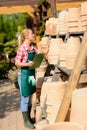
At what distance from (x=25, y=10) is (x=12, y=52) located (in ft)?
4.27

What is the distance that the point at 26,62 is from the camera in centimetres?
483

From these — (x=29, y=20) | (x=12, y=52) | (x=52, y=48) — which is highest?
Result: (x=52, y=48)

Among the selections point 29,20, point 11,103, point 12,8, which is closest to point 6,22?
point 29,20

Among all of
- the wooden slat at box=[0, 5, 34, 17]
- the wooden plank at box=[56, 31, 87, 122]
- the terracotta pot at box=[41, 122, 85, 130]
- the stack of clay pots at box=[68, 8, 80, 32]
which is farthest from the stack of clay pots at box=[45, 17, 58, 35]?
the wooden slat at box=[0, 5, 34, 17]

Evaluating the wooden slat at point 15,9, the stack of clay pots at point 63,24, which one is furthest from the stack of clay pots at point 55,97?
the wooden slat at point 15,9

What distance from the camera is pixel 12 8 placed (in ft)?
32.7

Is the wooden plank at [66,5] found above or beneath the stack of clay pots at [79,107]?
beneath

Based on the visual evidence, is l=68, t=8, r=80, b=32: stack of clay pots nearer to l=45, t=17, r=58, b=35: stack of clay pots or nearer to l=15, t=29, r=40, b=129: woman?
l=15, t=29, r=40, b=129: woman

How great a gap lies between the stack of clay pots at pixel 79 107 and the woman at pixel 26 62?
5.70 ft

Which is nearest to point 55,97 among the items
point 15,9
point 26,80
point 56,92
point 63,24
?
point 56,92

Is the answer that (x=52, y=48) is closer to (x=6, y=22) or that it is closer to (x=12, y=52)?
(x=12, y=52)

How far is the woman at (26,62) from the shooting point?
4.84 metres

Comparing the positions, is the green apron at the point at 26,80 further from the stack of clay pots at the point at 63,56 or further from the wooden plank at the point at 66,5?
the wooden plank at the point at 66,5

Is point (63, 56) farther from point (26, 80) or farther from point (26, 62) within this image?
point (26, 80)
